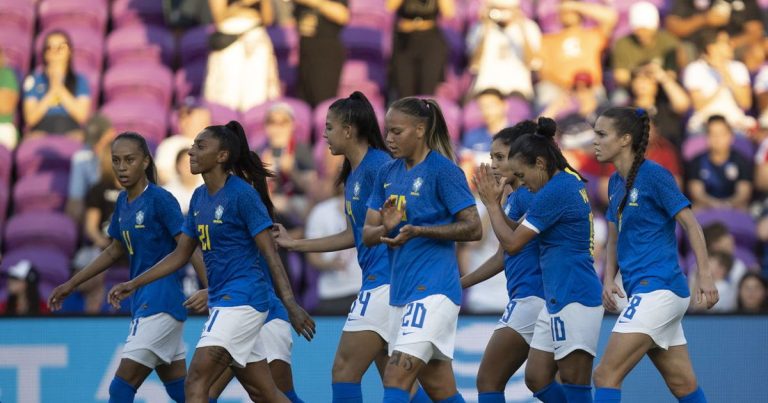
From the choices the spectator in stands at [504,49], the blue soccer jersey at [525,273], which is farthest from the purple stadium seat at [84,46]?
the blue soccer jersey at [525,273]

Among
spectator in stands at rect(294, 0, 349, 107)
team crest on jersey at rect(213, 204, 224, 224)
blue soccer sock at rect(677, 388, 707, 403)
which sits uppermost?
spectator in stands at rect(294, 0, 349, 107)

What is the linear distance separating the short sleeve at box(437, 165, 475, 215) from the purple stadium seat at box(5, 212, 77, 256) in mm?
5730

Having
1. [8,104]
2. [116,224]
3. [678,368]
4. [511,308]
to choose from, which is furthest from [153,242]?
[8,104]

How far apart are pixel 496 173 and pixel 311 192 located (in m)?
3.96

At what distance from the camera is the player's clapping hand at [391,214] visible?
260 inches

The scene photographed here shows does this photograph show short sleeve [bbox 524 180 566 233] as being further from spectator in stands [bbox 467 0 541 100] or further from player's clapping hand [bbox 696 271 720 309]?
spectator in stands [bbox 467 0 541 100]

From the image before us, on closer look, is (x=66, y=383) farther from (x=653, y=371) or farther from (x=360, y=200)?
(x=653, y=371)

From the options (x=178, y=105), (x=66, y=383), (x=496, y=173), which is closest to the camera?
(x=496, y=173)

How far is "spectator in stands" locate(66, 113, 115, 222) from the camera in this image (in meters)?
11.7

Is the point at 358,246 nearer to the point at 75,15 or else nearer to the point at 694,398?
the point at 694,398

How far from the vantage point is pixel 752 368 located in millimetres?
9500

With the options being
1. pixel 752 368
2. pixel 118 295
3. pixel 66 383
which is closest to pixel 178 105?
pixel 66 383

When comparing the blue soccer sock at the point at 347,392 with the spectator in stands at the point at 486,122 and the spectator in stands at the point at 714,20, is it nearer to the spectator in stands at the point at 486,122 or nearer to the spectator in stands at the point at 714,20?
the spectator in stands at the point at 486,122

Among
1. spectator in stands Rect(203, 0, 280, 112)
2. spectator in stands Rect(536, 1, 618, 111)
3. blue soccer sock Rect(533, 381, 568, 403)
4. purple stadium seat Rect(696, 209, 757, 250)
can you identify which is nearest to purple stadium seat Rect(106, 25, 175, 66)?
spectator in stands Rect(203, 0, 280, 112)
